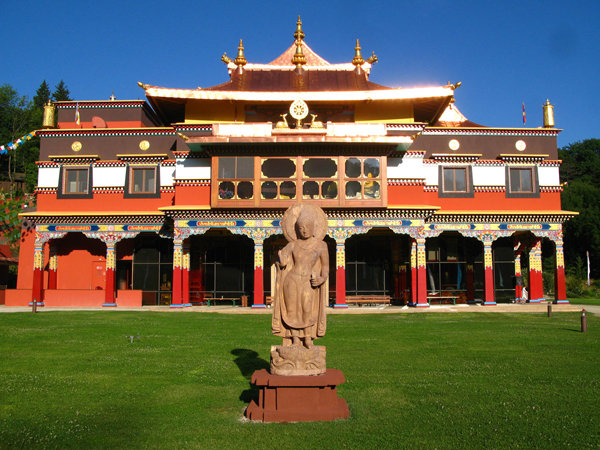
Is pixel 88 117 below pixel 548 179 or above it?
above

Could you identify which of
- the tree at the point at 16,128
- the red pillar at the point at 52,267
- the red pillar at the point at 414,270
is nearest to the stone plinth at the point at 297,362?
the red pillar at the point at 414,270

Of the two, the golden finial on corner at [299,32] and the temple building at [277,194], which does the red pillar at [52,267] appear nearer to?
the temple building at [277,194]

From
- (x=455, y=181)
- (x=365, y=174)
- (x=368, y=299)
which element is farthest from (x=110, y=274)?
(x=455, y=181)

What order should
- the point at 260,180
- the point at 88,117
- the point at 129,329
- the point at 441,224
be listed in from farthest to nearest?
the point at 88,117
the point at 441,224
the point at 260,180
the point at 129,329

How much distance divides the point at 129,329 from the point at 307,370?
10662 millimetres

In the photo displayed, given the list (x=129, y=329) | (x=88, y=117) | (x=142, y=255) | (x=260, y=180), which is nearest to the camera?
(x=129, y=329)

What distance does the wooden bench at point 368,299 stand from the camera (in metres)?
27.7

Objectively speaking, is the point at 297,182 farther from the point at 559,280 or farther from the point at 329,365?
the point at 329,365

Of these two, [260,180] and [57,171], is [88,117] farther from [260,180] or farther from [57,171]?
[260,180]

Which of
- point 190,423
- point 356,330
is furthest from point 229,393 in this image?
point 356,330

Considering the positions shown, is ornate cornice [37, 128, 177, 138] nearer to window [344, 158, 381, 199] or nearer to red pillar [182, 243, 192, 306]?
red pillar [182, 243, 192, 306]

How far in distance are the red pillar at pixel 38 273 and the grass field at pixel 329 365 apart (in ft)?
40.1

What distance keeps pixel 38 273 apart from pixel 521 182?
26.7 metres

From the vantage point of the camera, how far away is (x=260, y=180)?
2562 cm
